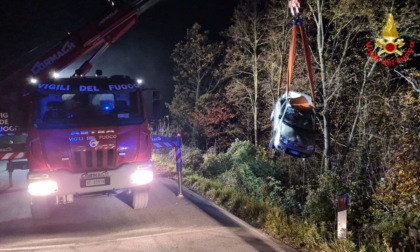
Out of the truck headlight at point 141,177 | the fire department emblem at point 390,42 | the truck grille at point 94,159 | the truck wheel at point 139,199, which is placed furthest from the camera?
the fire department emblem at point 390,42

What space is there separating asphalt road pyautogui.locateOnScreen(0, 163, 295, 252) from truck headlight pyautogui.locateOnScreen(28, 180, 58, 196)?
27.4 inches

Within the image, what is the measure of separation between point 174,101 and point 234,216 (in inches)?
898

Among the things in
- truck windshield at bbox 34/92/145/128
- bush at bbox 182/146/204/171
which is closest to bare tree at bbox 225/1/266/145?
bush at bbox 182/146/204/171

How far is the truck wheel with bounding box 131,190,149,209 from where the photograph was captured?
25.3 feet

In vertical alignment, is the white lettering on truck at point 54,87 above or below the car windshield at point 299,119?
above

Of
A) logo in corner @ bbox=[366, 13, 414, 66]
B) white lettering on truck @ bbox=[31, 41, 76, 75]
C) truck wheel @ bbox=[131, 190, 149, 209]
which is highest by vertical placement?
logo in corner @ bbox=[366, 13, 414, 66]

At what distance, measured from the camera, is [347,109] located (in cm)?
1659

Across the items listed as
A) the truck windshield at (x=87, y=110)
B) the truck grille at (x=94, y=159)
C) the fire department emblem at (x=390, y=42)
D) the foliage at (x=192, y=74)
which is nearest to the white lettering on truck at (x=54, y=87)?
the truck windshield at (x=87, y=110)

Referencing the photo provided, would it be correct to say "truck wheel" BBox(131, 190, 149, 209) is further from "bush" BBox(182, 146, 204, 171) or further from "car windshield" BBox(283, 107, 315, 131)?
"bush" BBox(182, 146, 204, 171)

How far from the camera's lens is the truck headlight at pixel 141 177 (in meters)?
7.19

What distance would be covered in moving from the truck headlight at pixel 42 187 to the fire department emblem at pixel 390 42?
11.4 metres

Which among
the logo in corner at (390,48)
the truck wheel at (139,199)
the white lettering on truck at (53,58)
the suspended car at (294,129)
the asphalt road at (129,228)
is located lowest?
the asphalt road at (129,228)

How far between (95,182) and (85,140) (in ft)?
2.77

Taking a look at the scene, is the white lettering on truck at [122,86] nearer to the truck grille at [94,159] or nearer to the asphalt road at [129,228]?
the truck grille at [94,159]
